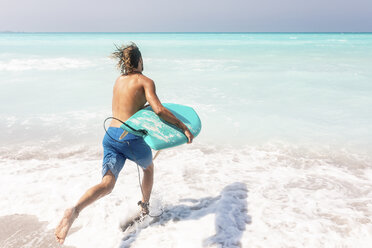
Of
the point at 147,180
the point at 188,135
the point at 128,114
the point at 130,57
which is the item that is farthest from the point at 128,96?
the point at 147,180

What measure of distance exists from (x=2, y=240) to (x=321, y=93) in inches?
335

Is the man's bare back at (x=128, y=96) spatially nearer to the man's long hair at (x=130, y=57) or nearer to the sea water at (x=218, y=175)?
the man's long hair at (x=130, y=57)

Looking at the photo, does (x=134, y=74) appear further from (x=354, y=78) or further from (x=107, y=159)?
(x=354, y=78)

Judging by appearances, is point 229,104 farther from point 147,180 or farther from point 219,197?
point 147,180

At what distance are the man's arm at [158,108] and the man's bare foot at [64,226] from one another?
0.99 metres

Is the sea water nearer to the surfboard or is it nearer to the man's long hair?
the surfboard

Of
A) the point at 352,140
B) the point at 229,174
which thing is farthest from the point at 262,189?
the point at 352,140

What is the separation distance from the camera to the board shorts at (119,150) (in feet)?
8.02

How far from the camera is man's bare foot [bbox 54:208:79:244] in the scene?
2.09 metres

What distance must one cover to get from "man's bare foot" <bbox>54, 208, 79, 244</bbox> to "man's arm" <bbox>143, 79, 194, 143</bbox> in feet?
3.24

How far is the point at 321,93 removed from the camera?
8.59 meters

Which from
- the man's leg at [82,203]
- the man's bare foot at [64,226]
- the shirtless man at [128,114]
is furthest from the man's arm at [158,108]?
the man's bare foot at [64,226]

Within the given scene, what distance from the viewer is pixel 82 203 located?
2219 mm

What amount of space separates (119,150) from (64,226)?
0.72m
